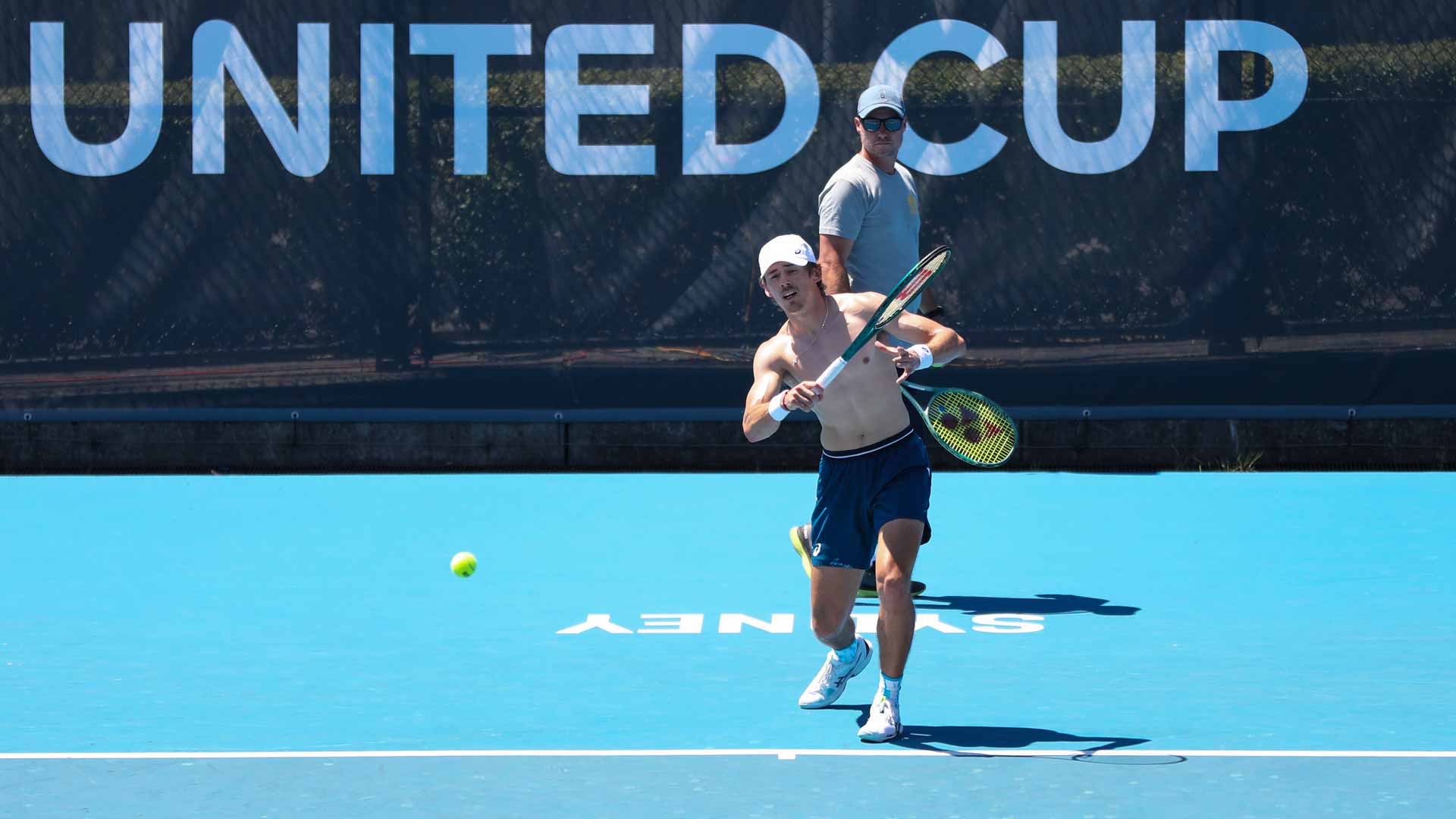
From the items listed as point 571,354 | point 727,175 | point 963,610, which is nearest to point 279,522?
point 571,354

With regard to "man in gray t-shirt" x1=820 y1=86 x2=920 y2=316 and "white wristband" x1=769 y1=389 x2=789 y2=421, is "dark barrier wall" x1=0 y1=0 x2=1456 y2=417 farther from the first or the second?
"white wristband" x1=769 y1=389 x2=789 y2=421

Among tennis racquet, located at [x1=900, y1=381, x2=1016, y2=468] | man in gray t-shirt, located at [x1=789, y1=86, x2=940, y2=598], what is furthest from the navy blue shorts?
man in gray t-shirt, located at [x1=789, y1=86, x2=940, y2=598]

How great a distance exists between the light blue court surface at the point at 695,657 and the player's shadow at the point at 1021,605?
0.06 ft

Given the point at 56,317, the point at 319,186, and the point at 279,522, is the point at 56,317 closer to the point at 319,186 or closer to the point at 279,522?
the point at 319,186

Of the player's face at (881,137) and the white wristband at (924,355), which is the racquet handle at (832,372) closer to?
the white wristband at (924,355)

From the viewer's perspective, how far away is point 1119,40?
10.1 m

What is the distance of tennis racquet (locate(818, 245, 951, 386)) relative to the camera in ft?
17.8

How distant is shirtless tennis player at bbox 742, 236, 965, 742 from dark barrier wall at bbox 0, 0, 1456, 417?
4.60 meters

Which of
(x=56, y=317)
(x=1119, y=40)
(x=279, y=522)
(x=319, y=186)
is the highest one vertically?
(x=1119, y=40)

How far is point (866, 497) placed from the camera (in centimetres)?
551

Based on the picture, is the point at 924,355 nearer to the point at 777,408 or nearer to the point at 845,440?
the point at 845,440

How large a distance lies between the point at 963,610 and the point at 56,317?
5.42 m

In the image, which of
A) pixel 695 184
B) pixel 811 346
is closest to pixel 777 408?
pixel 811 346

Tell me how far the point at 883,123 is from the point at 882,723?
2589 mm
